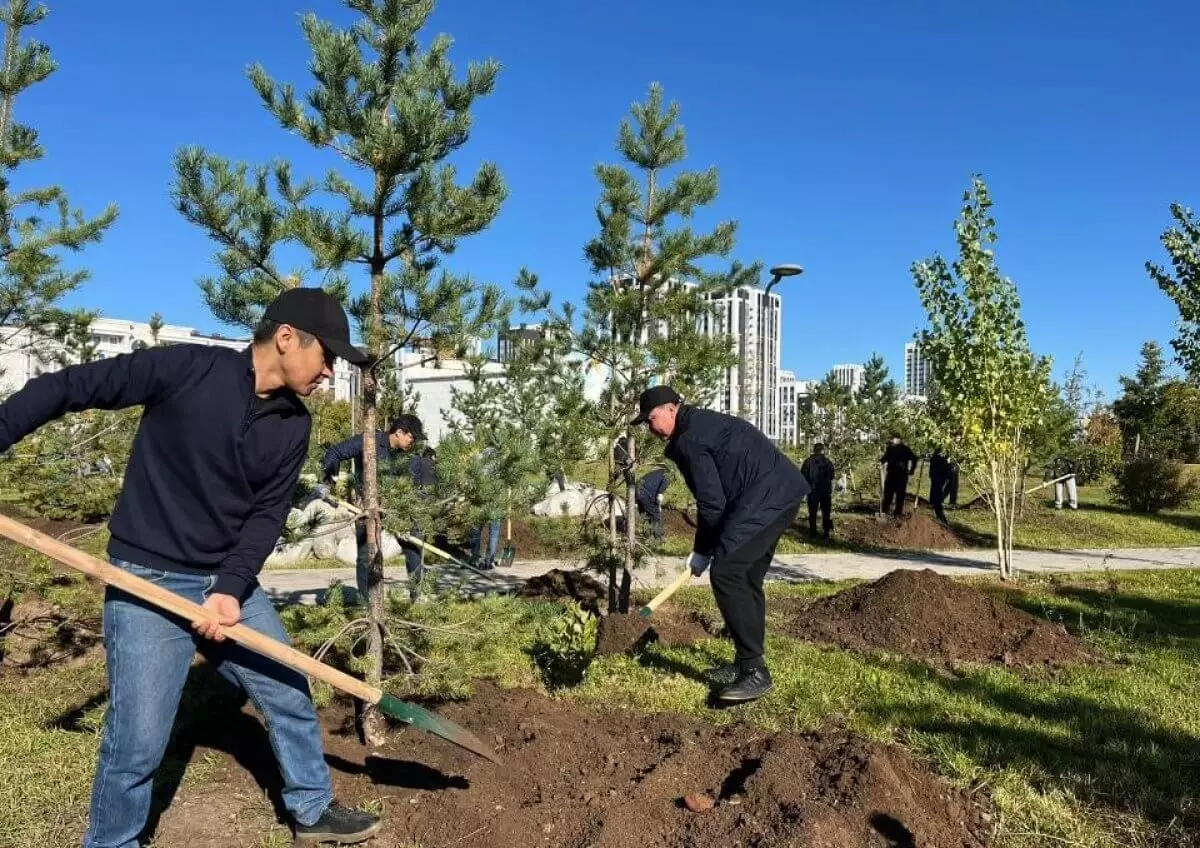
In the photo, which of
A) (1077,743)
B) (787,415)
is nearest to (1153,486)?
(1077,743)

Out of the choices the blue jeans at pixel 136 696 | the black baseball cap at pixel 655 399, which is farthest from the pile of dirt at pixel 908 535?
the blue jeans at pixel 136 696

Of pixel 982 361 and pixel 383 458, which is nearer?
pixel 383 458

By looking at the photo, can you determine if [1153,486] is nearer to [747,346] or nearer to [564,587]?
[747,346]

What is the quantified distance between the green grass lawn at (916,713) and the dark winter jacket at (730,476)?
3.28 ft

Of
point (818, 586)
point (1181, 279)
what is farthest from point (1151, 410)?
point (818, 586)

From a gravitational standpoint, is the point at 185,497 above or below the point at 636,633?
above

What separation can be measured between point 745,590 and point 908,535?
33.8 ft

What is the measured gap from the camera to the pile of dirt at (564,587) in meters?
7.95

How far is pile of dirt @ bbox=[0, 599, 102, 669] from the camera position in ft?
16.7

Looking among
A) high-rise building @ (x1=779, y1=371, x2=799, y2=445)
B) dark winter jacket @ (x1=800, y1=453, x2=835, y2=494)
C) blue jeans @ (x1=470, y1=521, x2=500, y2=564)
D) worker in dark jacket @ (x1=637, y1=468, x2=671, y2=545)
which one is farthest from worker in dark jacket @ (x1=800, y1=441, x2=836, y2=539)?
high-rise building @ (x1=779, y1=371, x2=799, y2=445)

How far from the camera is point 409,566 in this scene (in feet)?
23.0

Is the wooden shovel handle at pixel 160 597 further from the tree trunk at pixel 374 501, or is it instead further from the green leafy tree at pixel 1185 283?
the green leafy tree at pixel 1185 283

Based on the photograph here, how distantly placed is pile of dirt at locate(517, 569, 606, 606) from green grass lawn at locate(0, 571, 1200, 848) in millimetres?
2107

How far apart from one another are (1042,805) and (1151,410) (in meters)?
31.4
